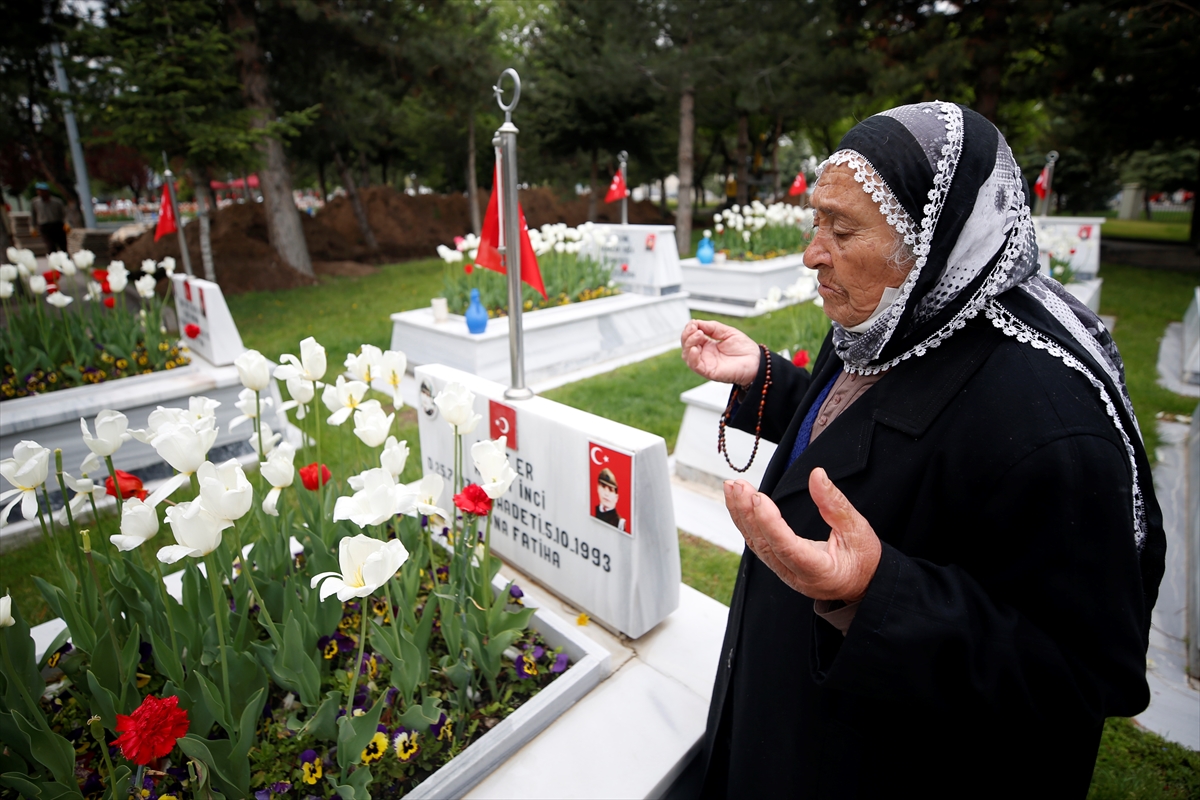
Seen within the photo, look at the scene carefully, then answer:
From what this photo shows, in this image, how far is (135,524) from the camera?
1.43 meters

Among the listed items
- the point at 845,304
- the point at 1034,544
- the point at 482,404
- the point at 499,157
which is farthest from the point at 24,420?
the point at 1034,544

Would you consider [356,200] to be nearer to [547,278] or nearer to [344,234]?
[344,234]

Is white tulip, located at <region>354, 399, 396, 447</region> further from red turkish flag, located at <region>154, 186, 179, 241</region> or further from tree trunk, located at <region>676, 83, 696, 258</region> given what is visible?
tree trunk, located at <region>676, 83, 696, 258</region>

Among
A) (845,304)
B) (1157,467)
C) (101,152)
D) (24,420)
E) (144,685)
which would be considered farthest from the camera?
(101,152)

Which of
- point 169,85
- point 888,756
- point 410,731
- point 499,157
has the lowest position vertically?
point 410,731

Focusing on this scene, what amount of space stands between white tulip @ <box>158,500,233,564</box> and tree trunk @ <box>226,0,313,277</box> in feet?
30.7

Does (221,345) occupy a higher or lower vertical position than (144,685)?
higher

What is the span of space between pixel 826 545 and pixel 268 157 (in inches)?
501

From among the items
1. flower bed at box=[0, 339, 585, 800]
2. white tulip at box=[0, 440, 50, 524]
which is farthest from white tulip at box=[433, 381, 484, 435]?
white tulip at box=[0, 440, 50, 524]

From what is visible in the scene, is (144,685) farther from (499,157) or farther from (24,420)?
(24,420)

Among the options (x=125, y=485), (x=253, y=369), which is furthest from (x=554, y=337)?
(x=125, y=485)

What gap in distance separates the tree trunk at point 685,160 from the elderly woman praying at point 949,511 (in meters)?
13.9

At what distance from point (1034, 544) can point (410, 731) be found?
5.08 feet

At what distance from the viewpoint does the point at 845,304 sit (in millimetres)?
1252
